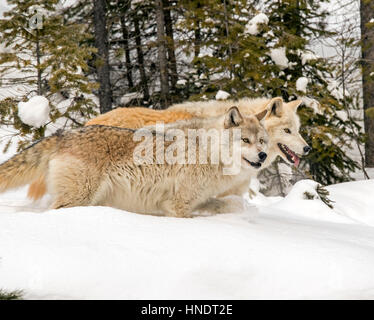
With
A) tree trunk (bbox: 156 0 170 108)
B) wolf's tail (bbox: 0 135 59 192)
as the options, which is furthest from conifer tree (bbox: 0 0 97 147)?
wolf's tail (bbox: 0 135 59 192)

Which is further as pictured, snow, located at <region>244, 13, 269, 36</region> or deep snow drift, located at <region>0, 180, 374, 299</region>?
snow, located at <region>244, 13, 269, 36</region>

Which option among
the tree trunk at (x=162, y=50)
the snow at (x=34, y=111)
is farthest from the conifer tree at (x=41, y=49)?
the tree trunk at (x=162, y=50)

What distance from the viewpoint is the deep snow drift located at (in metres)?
2.54

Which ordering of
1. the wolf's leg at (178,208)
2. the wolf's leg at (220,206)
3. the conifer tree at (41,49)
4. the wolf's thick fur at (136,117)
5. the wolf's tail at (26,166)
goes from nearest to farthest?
1. the wolf's tail at (26,166)
2. the wolf's leg at (178,208)
3. the wolf's leg at (220,206)
4. the wolf's thick fur at (136,117)
5. the conifer tree at (41,49)

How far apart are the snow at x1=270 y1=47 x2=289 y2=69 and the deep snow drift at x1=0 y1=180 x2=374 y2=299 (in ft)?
26.7

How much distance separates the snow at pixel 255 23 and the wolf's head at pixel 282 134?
4.97m

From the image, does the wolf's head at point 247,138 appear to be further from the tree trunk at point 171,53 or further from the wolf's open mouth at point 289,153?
the tree trunk at point 171,53

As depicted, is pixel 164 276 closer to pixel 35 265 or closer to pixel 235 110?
pixel 35 265

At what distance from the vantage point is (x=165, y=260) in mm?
2904

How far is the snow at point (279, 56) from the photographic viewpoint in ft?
36.3

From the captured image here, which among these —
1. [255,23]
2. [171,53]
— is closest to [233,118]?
[255,23]

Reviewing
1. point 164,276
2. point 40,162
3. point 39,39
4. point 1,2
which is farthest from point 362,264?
point 1,2

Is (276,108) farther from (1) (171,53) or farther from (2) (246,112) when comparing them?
(1) (171,53)

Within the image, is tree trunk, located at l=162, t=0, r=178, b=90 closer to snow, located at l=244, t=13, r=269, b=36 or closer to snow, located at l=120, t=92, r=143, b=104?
snow, located at l=120, t=92, r=143, b=104
